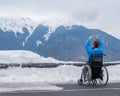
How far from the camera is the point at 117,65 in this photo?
61.7ft

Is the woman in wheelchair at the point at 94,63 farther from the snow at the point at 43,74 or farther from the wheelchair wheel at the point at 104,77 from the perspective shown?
the snow at the point at 43,74

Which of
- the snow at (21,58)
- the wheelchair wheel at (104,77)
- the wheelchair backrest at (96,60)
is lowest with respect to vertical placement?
the wheelchair wheel at (104,77)

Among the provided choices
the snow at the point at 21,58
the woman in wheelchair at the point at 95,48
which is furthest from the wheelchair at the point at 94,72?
the snow at the point at 21,58

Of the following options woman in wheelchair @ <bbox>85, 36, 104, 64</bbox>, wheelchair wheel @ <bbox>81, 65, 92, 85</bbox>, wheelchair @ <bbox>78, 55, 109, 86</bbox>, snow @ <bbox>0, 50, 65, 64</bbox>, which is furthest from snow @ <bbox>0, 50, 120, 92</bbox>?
woman in wheelchair @ <bbox>85, 36, 104, 64</bbox>

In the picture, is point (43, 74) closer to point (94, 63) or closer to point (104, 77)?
point (104, 77)

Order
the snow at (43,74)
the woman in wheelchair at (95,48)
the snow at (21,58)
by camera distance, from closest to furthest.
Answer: the woman in wheelchair at (95,48), the snow at (43,74), the snow at (21,58)

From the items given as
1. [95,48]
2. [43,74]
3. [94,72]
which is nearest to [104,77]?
[94,72]

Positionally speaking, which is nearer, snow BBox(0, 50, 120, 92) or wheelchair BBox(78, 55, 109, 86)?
wheelchair BBox(78, 55, 109, 86)

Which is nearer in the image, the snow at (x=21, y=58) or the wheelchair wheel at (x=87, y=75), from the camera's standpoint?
the wheelchair wheel at (x=87, y=75)

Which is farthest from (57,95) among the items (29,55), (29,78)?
(29,55)

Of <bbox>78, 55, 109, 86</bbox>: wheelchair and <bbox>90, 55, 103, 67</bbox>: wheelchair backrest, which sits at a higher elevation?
<bbox>90, 55, 103, 67</bbox>: wheelchair backrest

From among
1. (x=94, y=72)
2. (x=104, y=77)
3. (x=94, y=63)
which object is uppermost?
(x=94, y=63)

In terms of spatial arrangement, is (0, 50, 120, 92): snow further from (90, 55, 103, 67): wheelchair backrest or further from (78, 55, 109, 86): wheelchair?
(90, 55, 103, 67): wheelchair backrest

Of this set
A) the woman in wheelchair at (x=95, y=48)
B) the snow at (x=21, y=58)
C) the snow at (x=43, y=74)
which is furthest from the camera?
the snow at (x=21, y=58)
